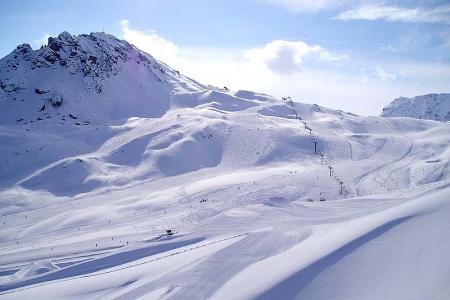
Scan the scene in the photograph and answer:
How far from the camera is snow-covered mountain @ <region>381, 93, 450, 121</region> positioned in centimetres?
16325

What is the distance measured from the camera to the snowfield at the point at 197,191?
12758mm

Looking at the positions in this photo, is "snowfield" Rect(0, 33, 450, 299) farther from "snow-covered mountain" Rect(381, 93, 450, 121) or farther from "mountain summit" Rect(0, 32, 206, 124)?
"snow-covered mountain" Rect(381, 93, 450, 121)

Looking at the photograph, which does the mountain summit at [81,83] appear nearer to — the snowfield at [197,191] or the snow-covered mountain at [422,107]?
the snowfield at [197,191]

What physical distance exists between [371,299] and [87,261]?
11421mm

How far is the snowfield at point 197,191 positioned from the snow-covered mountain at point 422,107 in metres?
101

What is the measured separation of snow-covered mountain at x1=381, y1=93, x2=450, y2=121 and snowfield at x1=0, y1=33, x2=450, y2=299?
330 ft

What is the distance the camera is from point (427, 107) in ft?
558

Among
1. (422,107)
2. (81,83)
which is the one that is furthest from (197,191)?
(422,107)

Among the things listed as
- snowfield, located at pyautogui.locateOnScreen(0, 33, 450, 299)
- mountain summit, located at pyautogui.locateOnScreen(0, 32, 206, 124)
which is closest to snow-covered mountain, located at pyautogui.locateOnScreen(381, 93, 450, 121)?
snowfield, located at pyautogui.locateOnScreen(0, 33, 450, 299)

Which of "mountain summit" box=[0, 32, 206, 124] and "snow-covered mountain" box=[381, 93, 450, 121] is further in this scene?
"snow-covered mountain" box=[381, 93, 450, 121]

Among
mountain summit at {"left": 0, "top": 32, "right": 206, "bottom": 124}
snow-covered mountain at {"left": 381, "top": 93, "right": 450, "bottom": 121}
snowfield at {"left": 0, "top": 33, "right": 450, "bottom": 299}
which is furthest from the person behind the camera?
snow-covered mountain at {"left": 381, "top": 93, "right": 450, "bottom": 121}

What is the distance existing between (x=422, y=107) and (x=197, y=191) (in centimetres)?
16798

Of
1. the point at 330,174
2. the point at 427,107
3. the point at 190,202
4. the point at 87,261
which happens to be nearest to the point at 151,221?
the point at 190,202

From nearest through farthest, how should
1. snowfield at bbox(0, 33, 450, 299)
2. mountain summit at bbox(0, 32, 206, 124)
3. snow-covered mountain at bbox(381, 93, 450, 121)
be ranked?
snowfield at bbox(0, 33, 450, 299), mountain summit at bbox(0, 32, 206, 124), snow-covered mountain at bbox(381, 93, 450, 121)
